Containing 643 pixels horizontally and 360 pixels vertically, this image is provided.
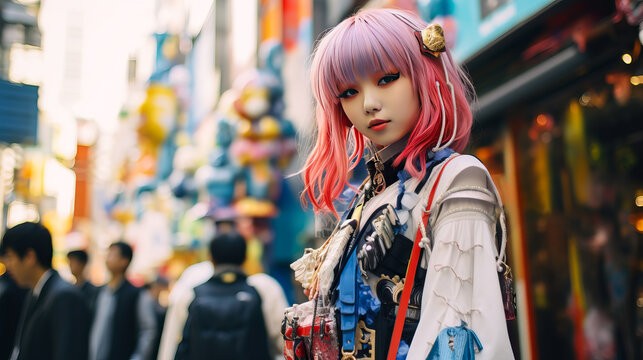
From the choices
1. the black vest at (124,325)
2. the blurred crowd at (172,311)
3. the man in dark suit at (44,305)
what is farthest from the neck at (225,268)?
the black vest at (124,325)

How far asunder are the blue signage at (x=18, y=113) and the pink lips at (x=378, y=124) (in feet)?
20.6

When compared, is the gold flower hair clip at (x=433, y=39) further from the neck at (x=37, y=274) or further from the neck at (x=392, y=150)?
the neck at (x=37, y=274)

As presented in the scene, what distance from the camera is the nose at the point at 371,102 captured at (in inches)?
66.9

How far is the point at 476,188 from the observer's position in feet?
4.92

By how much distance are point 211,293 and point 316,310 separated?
2.12 m

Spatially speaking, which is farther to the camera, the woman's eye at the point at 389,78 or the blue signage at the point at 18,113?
the blue signage at the point at 18,113

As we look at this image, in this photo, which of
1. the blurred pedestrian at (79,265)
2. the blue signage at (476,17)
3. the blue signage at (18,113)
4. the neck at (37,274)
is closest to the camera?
the neck at (37,274)

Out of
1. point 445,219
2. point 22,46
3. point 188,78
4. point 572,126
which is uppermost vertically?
point 188,78

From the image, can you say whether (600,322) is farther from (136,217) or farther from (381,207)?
(136,217)

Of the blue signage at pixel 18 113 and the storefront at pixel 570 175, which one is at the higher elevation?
the blue signage at pixel 18 113

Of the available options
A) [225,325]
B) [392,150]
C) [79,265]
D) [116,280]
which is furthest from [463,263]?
[79,265]

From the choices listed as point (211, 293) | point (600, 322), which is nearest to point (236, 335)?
point (211, 293)

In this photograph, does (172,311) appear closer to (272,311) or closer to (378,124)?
(272,311)

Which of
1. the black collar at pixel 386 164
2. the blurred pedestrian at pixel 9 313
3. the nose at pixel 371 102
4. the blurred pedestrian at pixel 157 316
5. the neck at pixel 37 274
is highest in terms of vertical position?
the nose at pixel 371 102
